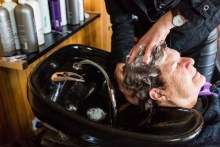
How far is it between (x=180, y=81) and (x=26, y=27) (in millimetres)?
738

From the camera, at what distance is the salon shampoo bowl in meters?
0.79

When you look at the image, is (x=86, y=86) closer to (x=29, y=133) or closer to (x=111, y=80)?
(x=111, y=80)

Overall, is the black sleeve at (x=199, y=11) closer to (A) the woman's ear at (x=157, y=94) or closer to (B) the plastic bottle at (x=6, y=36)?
(A) the woman's ear at (x=157, y=94)

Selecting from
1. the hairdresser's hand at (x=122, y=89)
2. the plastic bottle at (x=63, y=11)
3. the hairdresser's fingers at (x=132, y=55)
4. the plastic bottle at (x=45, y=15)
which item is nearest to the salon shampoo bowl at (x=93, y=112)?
the hairdresser's hand at (x=122, y=89)

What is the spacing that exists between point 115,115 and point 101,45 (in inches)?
51.6

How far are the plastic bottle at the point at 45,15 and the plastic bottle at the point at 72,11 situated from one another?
21 centimetres

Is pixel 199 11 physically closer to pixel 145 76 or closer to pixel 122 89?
pixel 145 76

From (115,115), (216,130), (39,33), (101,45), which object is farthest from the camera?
(101,45)

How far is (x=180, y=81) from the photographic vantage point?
104 cm

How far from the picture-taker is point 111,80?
1.22 metres

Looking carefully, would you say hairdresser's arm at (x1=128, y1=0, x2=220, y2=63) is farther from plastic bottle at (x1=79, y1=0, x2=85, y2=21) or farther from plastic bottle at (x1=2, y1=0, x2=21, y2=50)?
plastic bottle at (x1=79, y1=0, x2=85, y2=21)

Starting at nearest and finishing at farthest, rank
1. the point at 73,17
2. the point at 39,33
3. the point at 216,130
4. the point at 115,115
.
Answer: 1. the point at 216,130
2. the point at 115,115
3. the point at 39,33
4. the point at 73,17

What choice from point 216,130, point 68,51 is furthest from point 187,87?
point 68,51

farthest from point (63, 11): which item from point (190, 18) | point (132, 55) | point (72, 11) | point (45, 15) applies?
point (190, 18)
